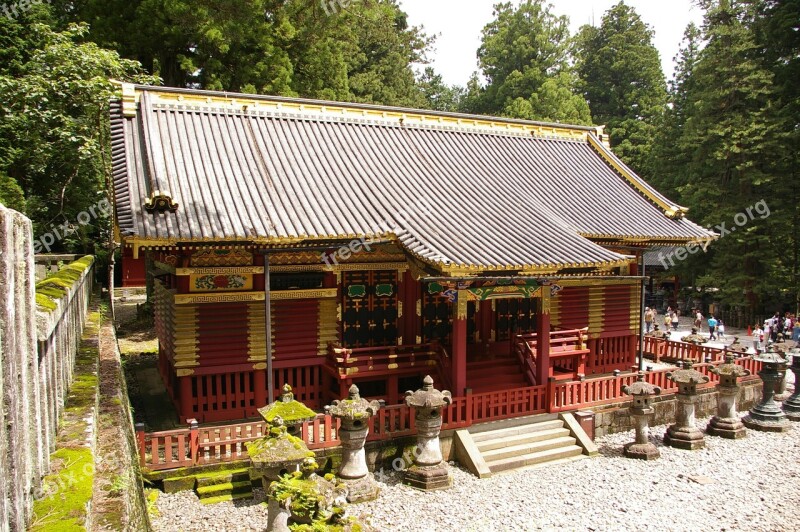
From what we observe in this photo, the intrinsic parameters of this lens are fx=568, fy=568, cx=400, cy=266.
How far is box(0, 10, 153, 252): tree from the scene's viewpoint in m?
18.5

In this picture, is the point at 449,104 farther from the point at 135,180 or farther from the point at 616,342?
the point at 135,180

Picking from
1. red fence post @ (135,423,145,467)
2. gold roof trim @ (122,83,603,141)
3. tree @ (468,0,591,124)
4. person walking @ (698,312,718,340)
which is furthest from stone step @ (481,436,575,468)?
tree @ (468,0,591,124)

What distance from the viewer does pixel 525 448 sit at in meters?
12.8

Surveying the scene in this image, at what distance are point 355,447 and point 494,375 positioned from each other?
16.8 ft

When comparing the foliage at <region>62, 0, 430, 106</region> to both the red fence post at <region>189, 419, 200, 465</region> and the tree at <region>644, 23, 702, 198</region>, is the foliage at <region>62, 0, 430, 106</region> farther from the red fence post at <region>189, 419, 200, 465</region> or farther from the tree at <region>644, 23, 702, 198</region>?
the tree at <region>644, 23, 702, 198</region>

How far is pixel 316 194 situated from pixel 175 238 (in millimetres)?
4022

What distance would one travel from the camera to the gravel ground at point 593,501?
9.98 m

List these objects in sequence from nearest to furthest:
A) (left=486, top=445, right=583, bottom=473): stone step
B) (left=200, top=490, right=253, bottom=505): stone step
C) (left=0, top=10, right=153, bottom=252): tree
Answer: (left=200, top=490, right=253, bottom=505): stone step
(left=486, top=445, right=583, bottom=473): stone step
(left=0, top=10, right=153, bottom=252): tree

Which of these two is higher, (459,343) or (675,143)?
(675,143)

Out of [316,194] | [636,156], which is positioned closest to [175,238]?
[316,194]

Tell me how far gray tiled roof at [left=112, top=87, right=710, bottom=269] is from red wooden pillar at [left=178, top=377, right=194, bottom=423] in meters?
3.43

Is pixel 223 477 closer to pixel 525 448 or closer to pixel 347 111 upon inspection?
pixel 525 448

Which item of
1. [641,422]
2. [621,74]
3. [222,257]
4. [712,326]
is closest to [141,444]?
[222,257]

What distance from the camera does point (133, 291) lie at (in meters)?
32.9
